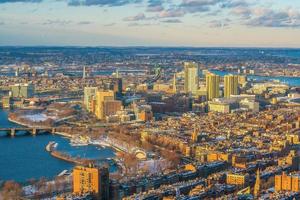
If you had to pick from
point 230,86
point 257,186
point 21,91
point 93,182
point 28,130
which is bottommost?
point 28,130

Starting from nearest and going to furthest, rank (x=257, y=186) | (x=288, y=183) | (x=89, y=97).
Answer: (x=288, y=183)
(x=257, y=186)
(x=89, y=97)

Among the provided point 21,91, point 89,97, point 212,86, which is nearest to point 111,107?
point 89,97

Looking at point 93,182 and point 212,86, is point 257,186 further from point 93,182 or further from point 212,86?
point 212,86

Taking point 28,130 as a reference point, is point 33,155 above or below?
above

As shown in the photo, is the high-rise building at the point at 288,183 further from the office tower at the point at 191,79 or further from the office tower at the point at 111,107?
the office tower at the point at 191,79

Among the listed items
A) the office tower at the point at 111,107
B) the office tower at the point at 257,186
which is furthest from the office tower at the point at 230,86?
the office tower at the point at 257,186

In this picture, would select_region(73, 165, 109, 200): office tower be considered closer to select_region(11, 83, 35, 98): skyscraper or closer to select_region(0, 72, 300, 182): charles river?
select_region(0, 72, 300, 182): charles river

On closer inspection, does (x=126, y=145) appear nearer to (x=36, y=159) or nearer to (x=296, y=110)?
(x=36, y=159)
